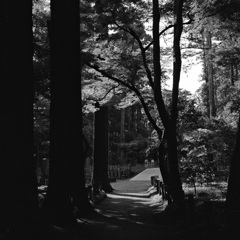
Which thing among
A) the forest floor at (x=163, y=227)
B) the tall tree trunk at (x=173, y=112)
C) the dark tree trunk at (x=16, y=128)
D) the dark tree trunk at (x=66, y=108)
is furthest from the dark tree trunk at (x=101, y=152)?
the dark tree trunk at (x=16, y=128)

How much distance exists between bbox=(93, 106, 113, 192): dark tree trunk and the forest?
74 mm

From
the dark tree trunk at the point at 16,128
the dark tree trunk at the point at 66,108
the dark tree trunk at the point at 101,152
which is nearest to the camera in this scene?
the dark tree trunk at the point at 16,128

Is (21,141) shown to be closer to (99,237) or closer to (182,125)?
(99,237)

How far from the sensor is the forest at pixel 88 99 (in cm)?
674

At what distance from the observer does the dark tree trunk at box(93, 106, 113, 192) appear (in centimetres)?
2647

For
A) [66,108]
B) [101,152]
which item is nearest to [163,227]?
[66,108]

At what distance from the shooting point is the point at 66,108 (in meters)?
11.3

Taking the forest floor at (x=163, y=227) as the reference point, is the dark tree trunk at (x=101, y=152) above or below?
above

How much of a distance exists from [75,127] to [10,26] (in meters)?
5.34

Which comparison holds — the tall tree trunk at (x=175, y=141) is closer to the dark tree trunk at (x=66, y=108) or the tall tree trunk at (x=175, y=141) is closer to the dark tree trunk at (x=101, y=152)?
the dark tree trunk at (x=66, y=108)

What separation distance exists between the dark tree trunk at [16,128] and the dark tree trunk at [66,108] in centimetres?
369

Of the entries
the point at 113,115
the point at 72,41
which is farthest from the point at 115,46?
A: the point at 113,115

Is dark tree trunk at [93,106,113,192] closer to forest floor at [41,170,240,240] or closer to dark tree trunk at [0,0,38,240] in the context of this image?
forest floor at [41,170,240,240]

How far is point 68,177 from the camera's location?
36.9 ft
